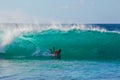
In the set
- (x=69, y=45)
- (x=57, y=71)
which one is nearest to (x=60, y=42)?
(x=69, y=45)

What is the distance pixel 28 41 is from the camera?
21641 millimetres

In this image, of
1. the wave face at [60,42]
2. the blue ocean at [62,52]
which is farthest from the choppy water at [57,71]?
the wave face at [60,42]

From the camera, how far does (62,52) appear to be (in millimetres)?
19719

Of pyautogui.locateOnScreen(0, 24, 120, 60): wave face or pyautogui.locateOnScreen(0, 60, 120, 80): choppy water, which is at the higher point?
pyautogui.locateOnScreen(0, 24, 120, 60): wave face

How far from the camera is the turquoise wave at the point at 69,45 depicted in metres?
19.1

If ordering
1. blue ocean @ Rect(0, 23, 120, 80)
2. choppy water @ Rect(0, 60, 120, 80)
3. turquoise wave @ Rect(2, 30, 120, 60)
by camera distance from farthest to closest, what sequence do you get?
1. turquoise wave @ Rect(2, 30, 120, 60)
2. blue ocean @ Rect(0, 23, 120, 80)
3. choppy water @ Rect(0, 60, 120, 80)

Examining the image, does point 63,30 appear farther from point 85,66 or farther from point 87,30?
point 85,66

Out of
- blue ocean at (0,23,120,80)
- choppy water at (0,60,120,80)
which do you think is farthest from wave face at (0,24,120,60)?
choppy water at (0,60,120,80)

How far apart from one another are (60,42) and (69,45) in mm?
630

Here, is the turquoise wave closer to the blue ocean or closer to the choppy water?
the blue ocean

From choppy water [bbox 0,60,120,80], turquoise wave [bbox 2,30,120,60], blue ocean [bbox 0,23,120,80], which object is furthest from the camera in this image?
turquoise wave [bbox 2,30,120,60]

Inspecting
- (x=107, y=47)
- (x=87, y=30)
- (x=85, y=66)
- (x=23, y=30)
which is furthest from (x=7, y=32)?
(x=85, y=66)

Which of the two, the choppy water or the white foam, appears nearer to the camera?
the choppy water

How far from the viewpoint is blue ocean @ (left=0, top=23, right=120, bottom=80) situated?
1323 cm
